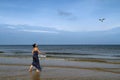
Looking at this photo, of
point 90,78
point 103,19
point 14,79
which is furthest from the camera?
point 103,19

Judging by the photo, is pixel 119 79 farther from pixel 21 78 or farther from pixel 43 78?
pixel 21 78

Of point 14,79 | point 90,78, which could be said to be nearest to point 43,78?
point 14,79

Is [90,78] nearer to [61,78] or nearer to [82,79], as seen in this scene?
[82,79]

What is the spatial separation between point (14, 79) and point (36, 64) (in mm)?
3780

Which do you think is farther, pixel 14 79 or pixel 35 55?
pixel 35 55

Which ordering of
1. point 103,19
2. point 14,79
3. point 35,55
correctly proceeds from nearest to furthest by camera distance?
point 14,79
point 35,55
point 103,19

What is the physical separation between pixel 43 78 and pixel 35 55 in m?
3.33

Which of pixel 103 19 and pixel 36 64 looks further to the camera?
pixel 103 19

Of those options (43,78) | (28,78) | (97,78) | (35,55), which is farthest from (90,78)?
(35,55)

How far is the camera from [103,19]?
17828 millimetres

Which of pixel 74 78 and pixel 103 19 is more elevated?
pixel 103 19

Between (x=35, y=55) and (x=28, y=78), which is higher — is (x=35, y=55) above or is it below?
above

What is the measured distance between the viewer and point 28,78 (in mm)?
13312

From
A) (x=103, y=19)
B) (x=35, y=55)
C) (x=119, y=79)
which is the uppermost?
(x=103, y=19)
